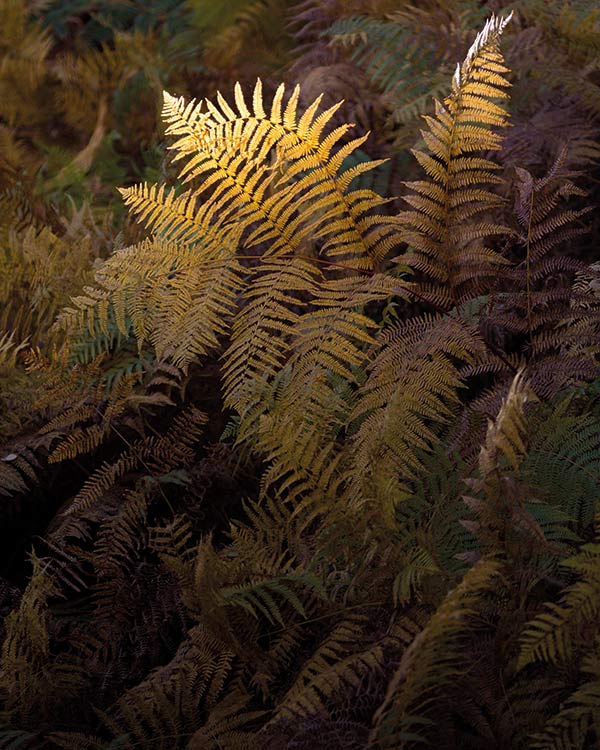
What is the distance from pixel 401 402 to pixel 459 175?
2.07 ft

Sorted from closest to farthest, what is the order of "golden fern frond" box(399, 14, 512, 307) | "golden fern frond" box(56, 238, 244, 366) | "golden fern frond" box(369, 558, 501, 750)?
"golden fern frond" box(369, 558, 501, 750) → "golden fern frond" box(399, 14, 512, 307) → "golden fern frond" box(56, 238, 244, 366)

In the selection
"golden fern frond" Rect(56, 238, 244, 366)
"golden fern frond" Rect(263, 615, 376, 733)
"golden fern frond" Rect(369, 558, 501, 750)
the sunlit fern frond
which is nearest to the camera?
"golden fern frond" Rect(369, 558, 501, 750)

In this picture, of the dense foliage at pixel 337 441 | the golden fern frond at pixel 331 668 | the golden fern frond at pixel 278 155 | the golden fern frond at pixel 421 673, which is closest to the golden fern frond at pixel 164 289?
the dense foliage at pixel 337 441

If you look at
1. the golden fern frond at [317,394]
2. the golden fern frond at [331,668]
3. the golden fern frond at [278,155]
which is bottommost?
the golden fern frond at [331,668]

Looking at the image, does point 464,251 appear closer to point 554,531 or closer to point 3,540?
point 554,531

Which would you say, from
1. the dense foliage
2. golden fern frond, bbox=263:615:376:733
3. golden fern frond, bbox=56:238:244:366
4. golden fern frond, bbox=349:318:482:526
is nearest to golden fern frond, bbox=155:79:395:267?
the dense foliage

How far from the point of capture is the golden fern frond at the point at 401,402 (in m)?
1.82

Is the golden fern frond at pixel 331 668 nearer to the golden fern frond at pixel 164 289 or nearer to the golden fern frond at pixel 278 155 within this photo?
the golden fern frond at pixel 164 289

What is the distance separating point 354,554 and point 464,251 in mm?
837

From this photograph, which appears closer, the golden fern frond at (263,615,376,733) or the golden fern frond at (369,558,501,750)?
the golden fern frond at (369,558,501,750)

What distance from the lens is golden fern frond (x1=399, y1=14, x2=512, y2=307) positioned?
1978 millimetres

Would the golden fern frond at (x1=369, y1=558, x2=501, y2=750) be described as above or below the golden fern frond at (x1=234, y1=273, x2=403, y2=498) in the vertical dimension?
below

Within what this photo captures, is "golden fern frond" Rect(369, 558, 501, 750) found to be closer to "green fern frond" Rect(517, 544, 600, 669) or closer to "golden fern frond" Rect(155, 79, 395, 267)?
"green fern frond" Rect(517, 544, 600, 669)

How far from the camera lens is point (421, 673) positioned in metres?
1.42
